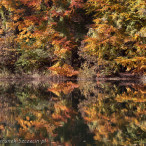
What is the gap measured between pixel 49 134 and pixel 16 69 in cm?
1558

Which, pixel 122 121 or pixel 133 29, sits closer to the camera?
pixel 122 121

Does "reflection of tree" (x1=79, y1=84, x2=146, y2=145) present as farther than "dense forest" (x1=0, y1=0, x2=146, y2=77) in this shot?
No

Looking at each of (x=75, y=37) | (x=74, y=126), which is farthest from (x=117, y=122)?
(x=75, y=37)

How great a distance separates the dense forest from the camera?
15062 mm

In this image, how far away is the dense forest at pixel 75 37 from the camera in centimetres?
1506

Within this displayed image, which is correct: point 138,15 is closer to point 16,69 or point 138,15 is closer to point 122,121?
point 16,69

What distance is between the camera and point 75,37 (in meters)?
16.8

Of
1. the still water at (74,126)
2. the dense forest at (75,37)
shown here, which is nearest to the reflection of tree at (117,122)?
the still water at (74,126)

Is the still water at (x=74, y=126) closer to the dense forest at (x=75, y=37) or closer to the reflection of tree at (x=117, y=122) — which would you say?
the reflection of tree at (x=117, y=122)

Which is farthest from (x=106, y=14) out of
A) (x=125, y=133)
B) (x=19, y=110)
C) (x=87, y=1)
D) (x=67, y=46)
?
(x=125, y=133)

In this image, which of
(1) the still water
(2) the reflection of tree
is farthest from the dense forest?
(1) the still water

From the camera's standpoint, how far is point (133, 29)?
15227 mm

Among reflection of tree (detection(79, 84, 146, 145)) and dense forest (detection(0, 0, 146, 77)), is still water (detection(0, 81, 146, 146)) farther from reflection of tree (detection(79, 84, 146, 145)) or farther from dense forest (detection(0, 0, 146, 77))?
dense forest (detection(0, 0, 146, 77))

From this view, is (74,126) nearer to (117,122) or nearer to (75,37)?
(117,122)
